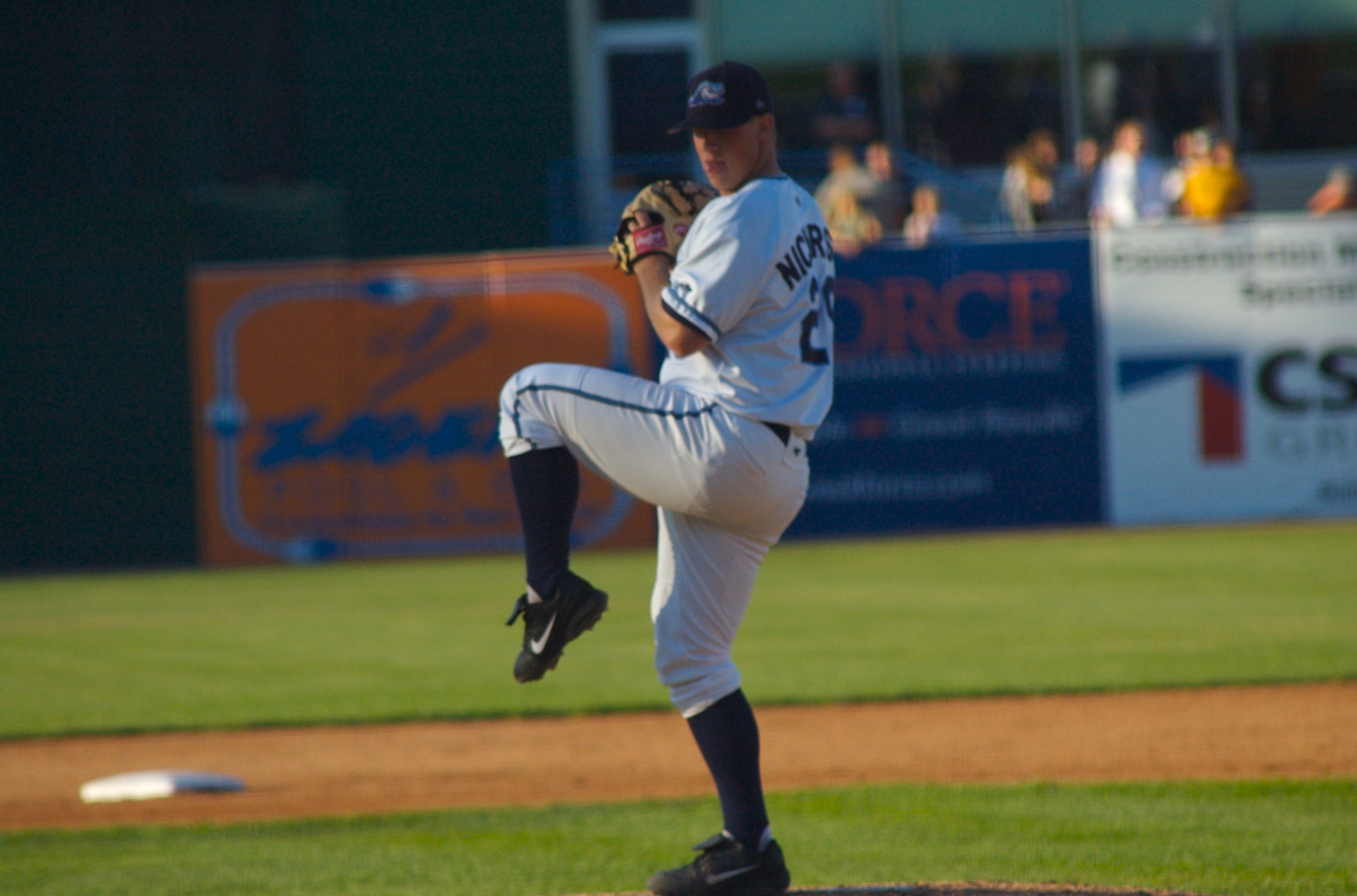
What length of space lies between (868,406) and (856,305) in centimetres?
94

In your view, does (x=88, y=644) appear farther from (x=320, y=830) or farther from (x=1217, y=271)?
(x=1217, y=271)

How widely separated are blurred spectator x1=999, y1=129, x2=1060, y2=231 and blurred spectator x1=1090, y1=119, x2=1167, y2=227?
0.54 m

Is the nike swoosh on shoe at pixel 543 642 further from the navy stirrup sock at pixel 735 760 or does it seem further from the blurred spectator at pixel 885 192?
the blurred spectator at pixel 885 192

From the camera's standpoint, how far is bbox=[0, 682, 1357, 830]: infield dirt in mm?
6223

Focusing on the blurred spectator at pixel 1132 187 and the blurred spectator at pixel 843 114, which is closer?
the blurred spectator at pixel 1132 187

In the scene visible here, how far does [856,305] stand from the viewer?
14.6 metres

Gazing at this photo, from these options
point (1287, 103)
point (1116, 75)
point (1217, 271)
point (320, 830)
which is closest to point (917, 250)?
point (1217, 271)

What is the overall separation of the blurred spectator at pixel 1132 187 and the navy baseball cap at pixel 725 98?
12.3m

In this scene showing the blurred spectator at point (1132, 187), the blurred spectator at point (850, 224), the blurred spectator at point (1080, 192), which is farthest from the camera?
the blurred spectator at point (1080, 192)

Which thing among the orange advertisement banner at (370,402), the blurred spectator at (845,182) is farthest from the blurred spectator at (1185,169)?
the orange advertisement banner at (370,402)

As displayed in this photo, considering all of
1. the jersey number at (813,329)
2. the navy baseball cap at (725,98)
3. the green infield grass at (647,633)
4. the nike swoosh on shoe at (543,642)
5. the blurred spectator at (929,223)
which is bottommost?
the green infield grass at (647,633)

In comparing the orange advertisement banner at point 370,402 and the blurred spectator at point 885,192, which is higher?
the blurred spectator at point 885,192

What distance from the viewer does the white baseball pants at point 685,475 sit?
→ 3516 millimetres

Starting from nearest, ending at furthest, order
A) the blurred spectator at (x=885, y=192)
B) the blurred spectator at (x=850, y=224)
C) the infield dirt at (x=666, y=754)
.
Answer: the infield dirt at (x=666, y=754), the blurred spectator at (x=850, y=224), the blurred spectator at (x=885, y=192)
